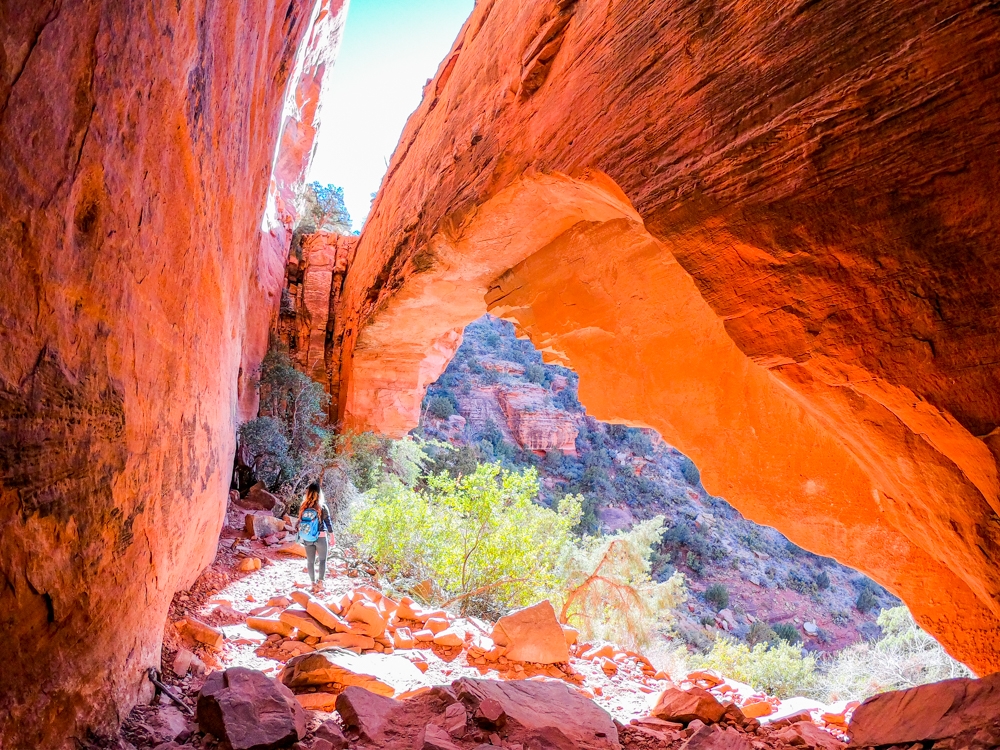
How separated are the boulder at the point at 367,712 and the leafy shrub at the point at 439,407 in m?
19.3

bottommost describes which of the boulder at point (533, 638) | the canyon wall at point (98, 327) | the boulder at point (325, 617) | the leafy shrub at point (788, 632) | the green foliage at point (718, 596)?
the leafy shrub at point (788, 632)

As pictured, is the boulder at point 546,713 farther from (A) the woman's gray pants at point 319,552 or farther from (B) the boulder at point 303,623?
(A) the woman's gray pants at point 319,552

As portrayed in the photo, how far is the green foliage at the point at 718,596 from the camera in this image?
55.9 ft

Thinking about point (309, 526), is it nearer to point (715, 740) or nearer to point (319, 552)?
point (319, 552)

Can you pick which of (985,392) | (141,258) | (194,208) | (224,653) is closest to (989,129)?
(985,392)

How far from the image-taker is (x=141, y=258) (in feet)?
6.73

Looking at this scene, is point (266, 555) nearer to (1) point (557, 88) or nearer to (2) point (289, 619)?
(2) point (289, 619)

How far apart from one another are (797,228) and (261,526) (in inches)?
250

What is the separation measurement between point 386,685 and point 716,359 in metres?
3.52

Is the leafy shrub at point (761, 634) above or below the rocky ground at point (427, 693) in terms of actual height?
below

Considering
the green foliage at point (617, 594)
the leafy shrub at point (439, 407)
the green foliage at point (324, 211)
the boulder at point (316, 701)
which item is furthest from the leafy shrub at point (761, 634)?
the green foliage at point (324, 211)

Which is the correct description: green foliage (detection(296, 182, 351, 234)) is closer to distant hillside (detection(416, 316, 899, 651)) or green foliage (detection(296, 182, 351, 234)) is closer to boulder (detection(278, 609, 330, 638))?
distant hillside (detection(416, 316, 899, 651))

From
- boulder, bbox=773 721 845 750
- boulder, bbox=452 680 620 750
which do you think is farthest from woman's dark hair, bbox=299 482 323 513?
boulder, bbox=773 721 845 750

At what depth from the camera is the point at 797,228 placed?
1.88 meters
